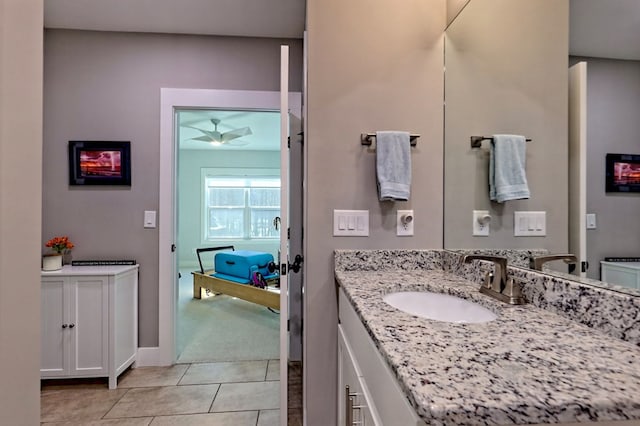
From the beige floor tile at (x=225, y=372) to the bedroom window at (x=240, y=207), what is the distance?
438 cm

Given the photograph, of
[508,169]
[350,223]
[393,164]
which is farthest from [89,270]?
[508,169]

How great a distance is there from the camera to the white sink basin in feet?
3.46

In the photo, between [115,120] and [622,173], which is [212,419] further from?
[115,120]

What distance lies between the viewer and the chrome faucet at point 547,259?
90 cm

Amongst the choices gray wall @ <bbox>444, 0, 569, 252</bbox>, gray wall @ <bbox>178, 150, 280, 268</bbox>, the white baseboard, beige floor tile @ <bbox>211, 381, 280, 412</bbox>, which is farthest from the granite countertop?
gray wall @ <bbox>178, 150, 280, 268</bbox>

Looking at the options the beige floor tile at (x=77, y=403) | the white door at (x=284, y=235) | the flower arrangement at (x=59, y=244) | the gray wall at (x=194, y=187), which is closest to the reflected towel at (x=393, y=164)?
the white door at (x=284, y=235)

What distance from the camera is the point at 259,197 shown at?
6777 mm

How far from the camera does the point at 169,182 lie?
92.4 inches

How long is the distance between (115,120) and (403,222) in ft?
7.56

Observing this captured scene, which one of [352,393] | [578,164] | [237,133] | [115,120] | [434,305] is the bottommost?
[352,393]

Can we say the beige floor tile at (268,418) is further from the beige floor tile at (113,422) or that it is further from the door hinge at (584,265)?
the door hinge at (584,265)

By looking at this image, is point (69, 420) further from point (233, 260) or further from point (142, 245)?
point (233, 260)

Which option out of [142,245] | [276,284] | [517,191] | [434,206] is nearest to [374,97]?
[434,206]

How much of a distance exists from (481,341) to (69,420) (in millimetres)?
2260
